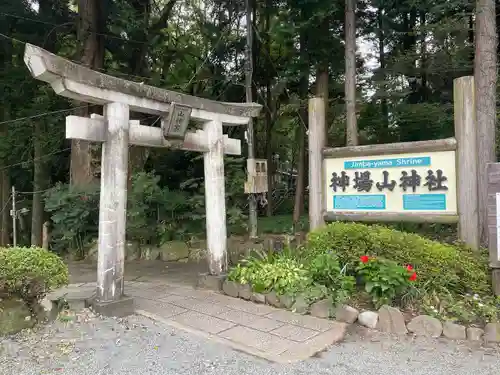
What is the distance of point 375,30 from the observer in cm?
1064

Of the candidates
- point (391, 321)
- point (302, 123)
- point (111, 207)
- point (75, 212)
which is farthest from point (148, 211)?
point (391, 321)

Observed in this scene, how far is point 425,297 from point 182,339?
2.91 m

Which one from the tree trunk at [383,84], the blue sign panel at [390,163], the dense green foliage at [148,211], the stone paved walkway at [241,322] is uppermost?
the tree trunk at [383,84]

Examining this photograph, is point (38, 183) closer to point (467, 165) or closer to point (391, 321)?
point (391, 321)

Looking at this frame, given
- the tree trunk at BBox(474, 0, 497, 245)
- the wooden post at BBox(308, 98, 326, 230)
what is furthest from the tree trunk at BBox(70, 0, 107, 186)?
the tree trunk at BBox(474, 0, 497, 245)

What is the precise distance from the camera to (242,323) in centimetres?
461

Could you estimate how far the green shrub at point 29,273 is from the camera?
4.15m

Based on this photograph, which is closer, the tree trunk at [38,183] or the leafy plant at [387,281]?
the leafy plant at [387,281]

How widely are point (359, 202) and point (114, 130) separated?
3578mm

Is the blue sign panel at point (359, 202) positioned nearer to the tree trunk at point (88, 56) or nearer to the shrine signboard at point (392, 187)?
the shrine signboard at point (392, 187)

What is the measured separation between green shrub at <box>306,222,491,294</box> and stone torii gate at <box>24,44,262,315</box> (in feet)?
7.76

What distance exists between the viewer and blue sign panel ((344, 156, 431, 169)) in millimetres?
5090

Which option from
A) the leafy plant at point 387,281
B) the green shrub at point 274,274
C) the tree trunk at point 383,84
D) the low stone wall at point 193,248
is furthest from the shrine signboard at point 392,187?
the tree trunk at point 383,84

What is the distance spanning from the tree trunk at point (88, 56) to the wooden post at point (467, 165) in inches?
373
